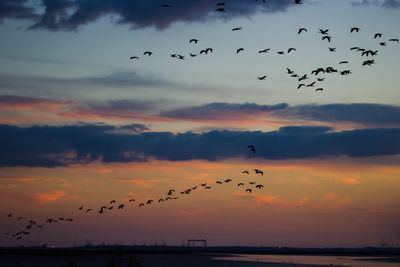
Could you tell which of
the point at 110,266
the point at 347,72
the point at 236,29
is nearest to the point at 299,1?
the point at 236,29

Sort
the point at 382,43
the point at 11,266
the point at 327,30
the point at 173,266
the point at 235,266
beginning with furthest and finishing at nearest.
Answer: the point at 235,266
the point at 173,266
the point at 11,266
the point at 327,30
the point at 382,43

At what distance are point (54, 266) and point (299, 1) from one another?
247 ft

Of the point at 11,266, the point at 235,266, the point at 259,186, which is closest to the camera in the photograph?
the point at 259,186

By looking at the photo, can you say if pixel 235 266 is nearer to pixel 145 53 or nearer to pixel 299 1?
pixel 145 53

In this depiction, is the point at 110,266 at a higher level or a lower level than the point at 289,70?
lower

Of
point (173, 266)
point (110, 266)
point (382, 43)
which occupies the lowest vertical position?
point (110, 266)

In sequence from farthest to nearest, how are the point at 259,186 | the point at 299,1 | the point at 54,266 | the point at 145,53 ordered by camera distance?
1. the point at 54,266
2. the point at 259,186
3. the point at 145,53
4. the point at 299,1

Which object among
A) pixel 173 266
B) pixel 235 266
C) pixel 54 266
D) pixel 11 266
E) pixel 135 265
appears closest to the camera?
pixel 135 265

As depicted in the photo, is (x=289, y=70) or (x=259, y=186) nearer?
(x=289, y=70)

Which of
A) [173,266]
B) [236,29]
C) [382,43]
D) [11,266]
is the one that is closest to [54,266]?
[11,266]

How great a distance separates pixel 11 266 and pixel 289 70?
62.2 m

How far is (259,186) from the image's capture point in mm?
68188

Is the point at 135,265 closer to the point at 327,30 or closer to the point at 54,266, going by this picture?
the point at 327,30

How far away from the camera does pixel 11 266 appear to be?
311ft
